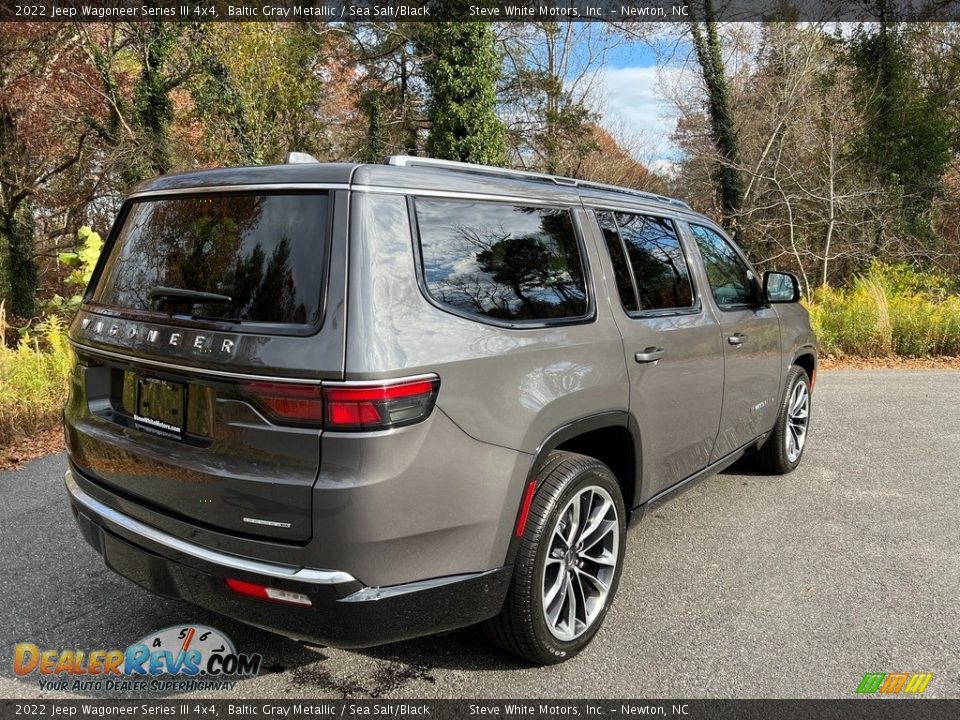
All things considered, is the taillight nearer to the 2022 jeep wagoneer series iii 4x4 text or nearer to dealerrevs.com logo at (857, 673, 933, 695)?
the 2022 jeep wagoneer series iii 4x4 text

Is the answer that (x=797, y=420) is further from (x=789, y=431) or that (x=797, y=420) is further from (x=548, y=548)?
(x=548, y=548)

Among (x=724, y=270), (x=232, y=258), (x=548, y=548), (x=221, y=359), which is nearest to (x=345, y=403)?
(x=221, y=359)

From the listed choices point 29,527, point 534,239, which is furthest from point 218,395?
point 29,527

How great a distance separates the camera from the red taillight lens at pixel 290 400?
6.70ft

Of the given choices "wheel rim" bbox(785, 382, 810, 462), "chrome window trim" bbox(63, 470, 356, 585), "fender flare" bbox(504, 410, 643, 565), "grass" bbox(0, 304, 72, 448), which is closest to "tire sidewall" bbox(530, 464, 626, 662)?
"fender flare" bbox(504, 410, 643, 565)

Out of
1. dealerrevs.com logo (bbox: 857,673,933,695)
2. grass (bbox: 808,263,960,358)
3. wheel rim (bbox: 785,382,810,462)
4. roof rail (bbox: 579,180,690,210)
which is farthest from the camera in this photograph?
grass (bbox: 808,263,960,358)

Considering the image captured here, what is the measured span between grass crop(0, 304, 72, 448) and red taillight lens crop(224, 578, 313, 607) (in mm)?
4211

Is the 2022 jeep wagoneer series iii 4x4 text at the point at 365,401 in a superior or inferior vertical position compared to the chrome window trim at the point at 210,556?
superior

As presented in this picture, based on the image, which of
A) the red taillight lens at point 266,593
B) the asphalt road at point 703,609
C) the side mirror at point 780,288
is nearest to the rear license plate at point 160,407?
the red taillight lens at point 266,593

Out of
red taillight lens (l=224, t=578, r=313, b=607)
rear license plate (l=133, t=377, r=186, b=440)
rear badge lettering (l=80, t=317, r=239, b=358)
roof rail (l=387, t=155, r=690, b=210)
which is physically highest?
roof rail (l=387, t=155, r=690, b=210)

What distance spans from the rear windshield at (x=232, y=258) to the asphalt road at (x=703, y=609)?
1452mm

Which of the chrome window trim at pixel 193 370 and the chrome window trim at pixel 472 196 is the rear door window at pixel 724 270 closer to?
the chrome window trim at pixel 472 196

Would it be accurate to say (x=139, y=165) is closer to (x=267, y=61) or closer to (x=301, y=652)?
(x=267, y=61)

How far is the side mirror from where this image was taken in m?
4.38
